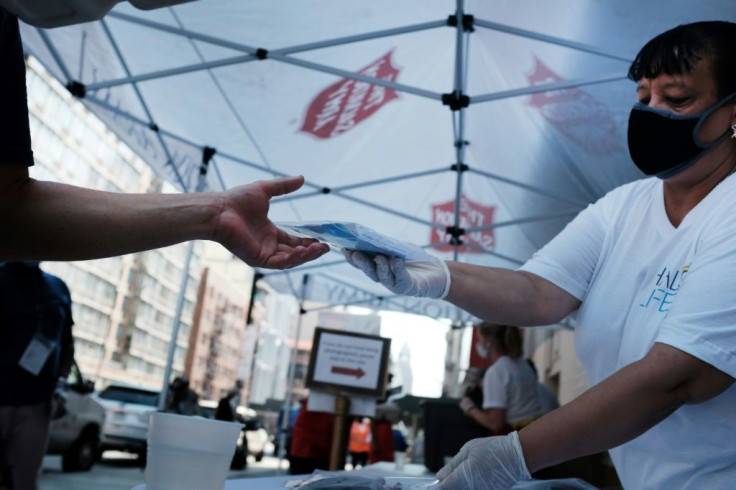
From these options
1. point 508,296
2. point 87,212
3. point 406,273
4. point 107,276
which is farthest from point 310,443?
point 107,276

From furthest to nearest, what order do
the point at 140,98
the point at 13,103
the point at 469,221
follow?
the point at 469,221, the point at 140,98, the point at 13,103

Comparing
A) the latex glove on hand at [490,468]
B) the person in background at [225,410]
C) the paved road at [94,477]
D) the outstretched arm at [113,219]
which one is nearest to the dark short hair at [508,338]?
the latex glove on hand at [490,468]

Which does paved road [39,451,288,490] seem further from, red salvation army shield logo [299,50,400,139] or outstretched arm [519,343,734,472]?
outstretched arm [519,343,734,472]

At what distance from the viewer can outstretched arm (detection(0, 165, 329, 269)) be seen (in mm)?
1292

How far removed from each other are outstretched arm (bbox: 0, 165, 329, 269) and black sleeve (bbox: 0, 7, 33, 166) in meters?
0.03

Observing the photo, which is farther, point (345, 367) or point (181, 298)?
point (181, 298)

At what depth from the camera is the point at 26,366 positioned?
3865 mm

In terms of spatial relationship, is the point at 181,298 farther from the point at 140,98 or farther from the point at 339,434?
the point at 339,434

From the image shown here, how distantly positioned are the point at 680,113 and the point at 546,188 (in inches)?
197

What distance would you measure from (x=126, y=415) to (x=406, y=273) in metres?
12.7

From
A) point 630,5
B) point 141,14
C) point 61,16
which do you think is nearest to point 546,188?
point 630,5

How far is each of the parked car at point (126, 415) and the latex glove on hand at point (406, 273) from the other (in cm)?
A: 1153

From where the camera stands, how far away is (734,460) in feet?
4.63

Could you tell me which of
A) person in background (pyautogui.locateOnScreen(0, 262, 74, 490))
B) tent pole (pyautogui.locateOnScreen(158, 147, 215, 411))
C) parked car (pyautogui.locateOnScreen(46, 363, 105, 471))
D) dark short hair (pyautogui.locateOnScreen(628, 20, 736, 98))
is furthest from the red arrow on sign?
parked car (pyautogui.locateOnScreen(46, 363, 105, 471))
